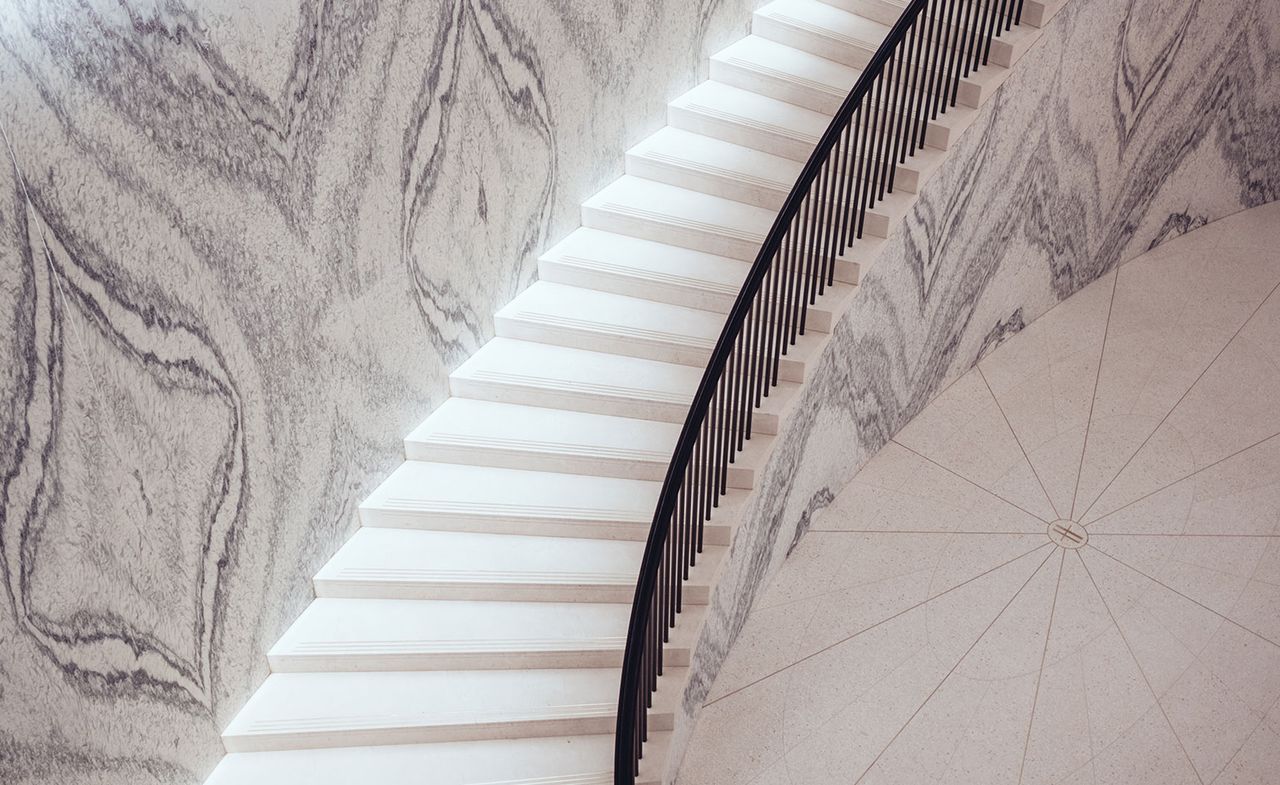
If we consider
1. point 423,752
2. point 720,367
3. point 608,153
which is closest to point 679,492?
point 720,367

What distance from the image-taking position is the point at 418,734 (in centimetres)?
519

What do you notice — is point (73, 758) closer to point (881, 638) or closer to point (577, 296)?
point (577, 296)

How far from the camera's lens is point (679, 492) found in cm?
516

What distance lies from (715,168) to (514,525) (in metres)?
3.06

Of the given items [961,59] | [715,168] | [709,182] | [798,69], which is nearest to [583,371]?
[709,182]

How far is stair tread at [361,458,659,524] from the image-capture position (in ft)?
19.5

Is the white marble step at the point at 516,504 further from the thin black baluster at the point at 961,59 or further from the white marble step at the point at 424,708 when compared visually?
the thin black baluster at the point at 961,59

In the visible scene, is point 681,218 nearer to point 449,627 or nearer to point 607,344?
point 607,344

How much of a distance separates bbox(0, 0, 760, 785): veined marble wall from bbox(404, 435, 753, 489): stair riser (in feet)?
0.76

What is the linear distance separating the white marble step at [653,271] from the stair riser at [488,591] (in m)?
2.07

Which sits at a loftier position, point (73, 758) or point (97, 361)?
point (97, 361)

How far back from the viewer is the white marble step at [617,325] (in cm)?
661

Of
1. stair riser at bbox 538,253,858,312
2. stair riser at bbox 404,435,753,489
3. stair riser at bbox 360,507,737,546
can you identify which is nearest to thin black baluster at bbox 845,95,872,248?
stair riser at bbox 538,253,858,312

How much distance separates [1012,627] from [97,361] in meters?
5.35
